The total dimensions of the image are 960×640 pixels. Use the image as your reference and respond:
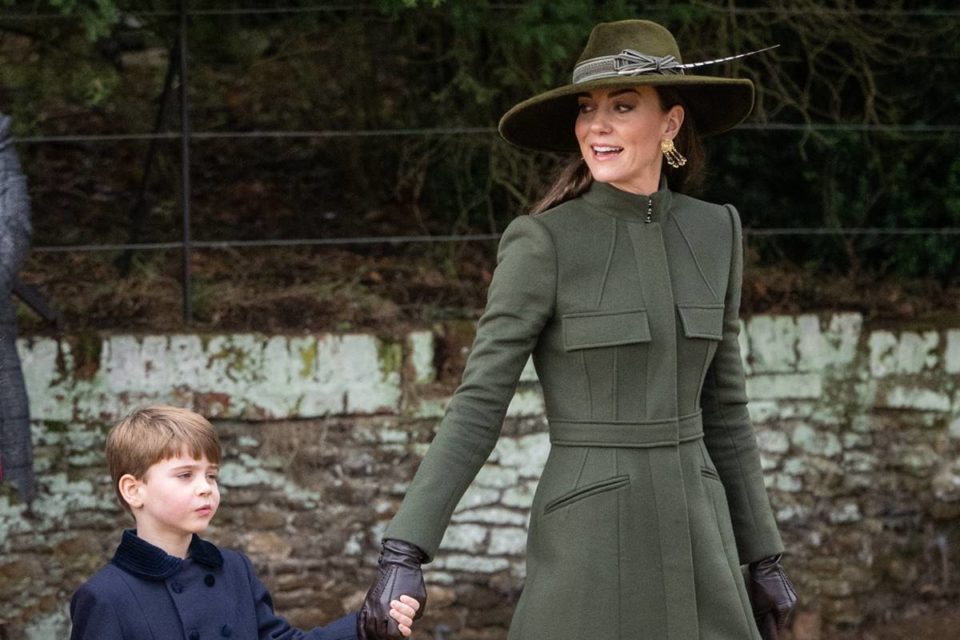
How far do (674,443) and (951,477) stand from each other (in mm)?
3528

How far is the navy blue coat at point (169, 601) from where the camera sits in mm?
2904

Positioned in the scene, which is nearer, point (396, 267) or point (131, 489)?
point (131, 489)

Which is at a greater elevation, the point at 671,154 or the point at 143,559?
the point at 671,154

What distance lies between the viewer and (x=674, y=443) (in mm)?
3064

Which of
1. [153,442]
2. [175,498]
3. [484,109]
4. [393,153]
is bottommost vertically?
[175,498]

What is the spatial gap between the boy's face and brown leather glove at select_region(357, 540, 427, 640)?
0.38 metres

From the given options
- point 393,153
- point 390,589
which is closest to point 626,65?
point 390,589

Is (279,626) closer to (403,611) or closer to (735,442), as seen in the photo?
(403,611)

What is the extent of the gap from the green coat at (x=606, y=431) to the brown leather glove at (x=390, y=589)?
31 mm

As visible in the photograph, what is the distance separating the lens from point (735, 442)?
3.32 m

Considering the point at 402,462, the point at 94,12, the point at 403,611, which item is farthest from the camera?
the point at 402,462

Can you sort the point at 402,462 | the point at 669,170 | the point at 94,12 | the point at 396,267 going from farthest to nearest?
the point at 396,267 < the point at 402,462 < the point at 94,12 < the point at 669,170

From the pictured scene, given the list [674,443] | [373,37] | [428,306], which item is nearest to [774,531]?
[674,443]

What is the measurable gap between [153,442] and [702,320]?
1191 mm
